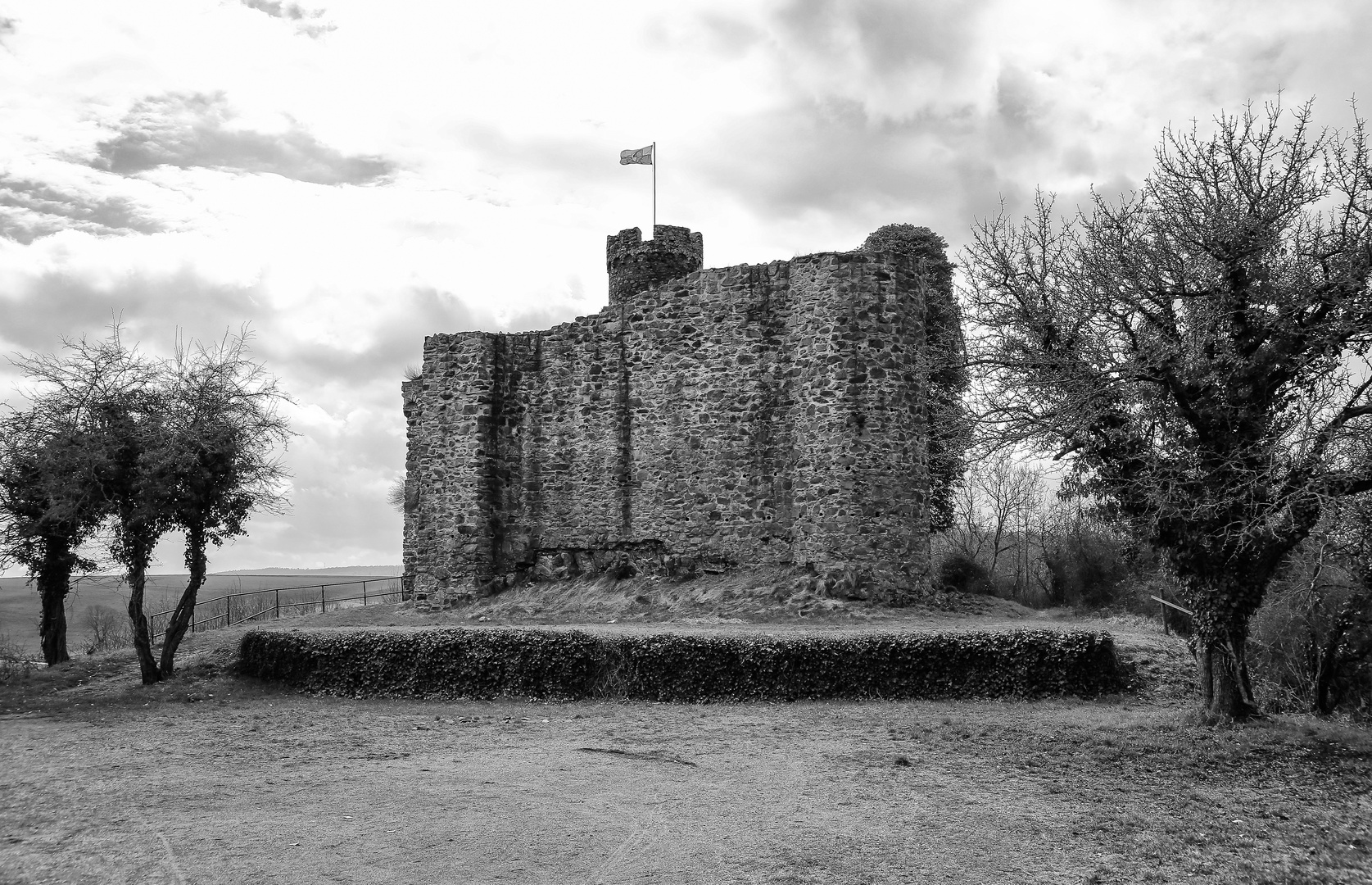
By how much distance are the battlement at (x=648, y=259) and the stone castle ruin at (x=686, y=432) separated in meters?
0.04

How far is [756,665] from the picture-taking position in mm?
15617

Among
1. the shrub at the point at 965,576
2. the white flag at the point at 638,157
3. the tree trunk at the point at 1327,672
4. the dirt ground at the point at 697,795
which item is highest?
the white flag at the point at 638,157

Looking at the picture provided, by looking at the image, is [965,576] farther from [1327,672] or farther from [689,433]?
[1327,672]

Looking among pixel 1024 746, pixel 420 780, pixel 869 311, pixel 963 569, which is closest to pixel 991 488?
pixel 963 569

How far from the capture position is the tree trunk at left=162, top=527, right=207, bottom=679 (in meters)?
18.3

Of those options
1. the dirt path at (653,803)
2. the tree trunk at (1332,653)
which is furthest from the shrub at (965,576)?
the dirt path at (653,803)

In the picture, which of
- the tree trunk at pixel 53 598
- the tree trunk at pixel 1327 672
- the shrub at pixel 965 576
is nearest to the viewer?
the tree trunk at pixel 1327 672

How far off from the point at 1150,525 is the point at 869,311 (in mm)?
9552

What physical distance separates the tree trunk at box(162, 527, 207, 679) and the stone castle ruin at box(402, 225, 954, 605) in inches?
270

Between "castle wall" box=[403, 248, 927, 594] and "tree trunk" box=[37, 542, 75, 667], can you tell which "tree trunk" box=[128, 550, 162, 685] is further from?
"castle wall" box=[403, 248, 927, 594]

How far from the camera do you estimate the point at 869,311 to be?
21.3 m

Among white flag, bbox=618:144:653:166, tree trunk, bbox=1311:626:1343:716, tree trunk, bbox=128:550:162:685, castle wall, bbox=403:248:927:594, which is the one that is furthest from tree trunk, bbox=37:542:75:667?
tree trunk, bbox=1311:626:1343:716

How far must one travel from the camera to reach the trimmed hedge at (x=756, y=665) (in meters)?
15.4

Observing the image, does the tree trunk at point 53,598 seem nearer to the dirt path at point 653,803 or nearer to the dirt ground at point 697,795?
the dirt ground at point 697,795
